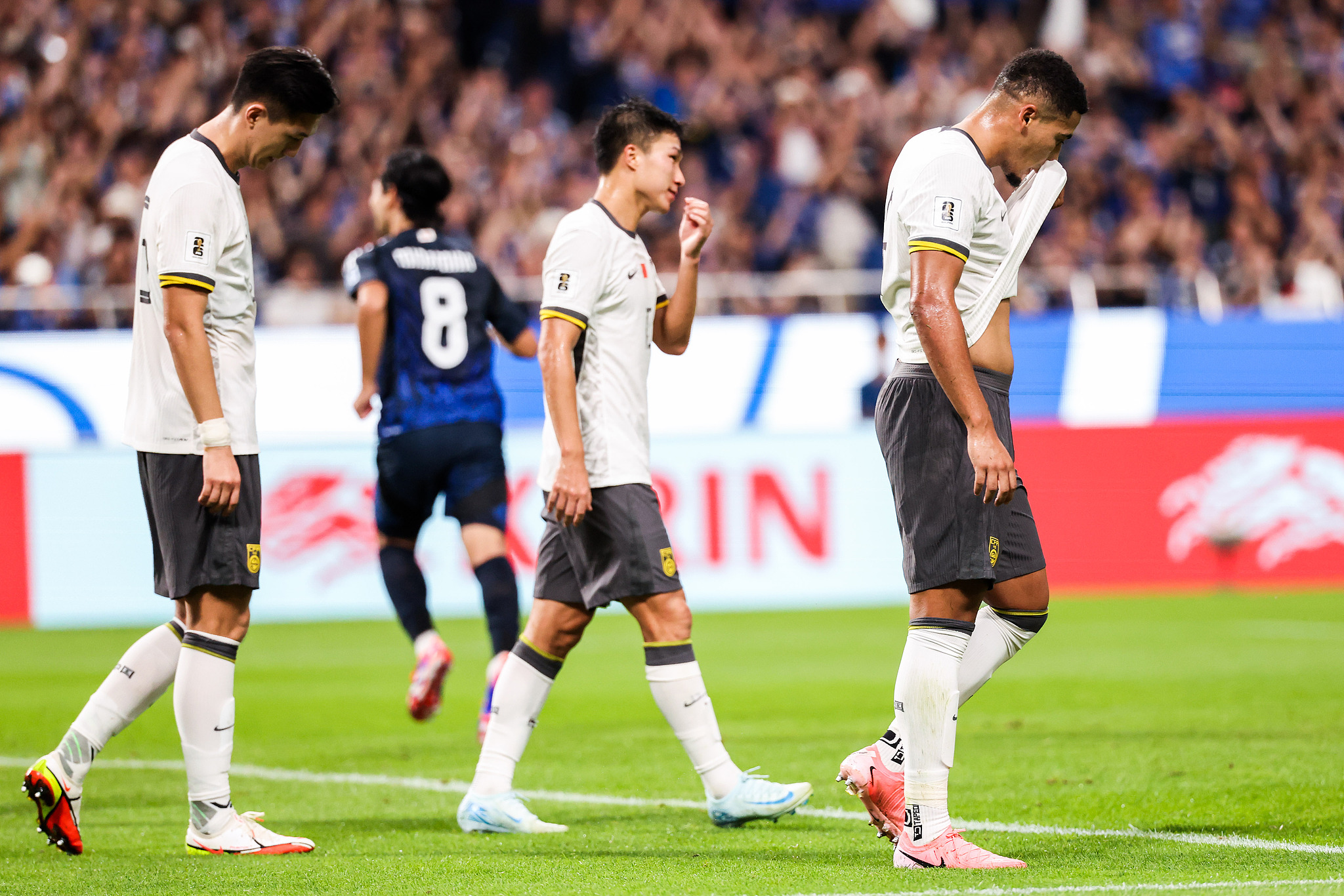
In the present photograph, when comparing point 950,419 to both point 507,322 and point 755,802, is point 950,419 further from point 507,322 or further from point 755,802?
point 507,322

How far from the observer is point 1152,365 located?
16.0 meters

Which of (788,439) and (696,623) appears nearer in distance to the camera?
(696,623)

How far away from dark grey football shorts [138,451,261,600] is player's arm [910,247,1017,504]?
2.13m

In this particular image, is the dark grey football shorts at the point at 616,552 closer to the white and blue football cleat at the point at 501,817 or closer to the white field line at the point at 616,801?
the white and blue football cleat at the point at 501,817

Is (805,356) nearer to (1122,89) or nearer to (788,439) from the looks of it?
(788,439)

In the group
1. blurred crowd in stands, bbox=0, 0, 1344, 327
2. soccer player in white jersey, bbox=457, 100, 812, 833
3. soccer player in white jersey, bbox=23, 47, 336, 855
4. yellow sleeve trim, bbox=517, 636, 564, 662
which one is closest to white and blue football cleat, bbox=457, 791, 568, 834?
soccer player in white jersey, bbox=457, 100, 812, 833

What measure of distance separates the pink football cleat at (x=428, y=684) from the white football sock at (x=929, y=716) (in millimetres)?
2815

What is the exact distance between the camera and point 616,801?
6070 mm

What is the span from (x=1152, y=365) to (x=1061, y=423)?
4.96 ft

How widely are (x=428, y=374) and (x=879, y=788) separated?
11.0 feet

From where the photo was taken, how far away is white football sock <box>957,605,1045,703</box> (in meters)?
4.91

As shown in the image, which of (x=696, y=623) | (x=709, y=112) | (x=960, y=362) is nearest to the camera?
(x=960, y=362)

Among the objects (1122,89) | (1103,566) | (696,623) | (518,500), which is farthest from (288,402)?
(1122,89)

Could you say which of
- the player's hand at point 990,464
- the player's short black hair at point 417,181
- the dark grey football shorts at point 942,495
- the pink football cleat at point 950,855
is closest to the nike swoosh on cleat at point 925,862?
the pink football cleat at point 950,855
